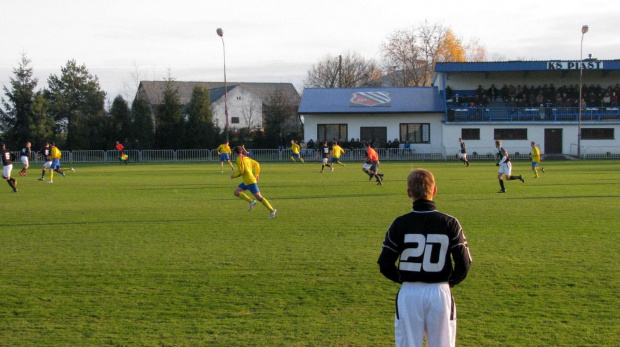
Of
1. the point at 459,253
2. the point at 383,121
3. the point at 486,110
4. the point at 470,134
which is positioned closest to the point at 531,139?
the point at 486,110

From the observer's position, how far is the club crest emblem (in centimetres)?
4922

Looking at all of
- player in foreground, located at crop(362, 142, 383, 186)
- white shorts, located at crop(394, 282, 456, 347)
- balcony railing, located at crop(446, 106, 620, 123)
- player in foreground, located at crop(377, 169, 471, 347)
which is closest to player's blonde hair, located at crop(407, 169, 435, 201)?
player in foreground, located at crop(377, 169, 471, 347)

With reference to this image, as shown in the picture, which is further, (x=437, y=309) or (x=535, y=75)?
(x=535, y=75)

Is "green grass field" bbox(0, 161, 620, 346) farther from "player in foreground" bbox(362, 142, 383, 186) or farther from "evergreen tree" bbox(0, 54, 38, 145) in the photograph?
"evergreen tree" bbox(0, 54, 38, 145)

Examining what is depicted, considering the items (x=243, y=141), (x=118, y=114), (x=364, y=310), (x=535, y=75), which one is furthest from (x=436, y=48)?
(x=364, y=310)

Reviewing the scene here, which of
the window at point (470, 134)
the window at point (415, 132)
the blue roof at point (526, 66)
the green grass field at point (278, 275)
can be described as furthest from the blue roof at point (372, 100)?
the green grass field at point (278, 275)

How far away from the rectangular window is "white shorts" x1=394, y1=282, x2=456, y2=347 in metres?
47.7

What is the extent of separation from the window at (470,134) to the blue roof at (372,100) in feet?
8.27

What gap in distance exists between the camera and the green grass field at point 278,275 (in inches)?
231

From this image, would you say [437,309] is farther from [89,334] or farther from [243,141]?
[243,141]

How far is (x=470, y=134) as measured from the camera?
154 feet

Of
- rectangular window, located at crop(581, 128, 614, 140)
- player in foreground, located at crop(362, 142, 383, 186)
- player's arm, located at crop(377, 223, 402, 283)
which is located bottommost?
player in foreground, located at crop(362, 142, 383, 186)

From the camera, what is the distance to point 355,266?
8.55 metres

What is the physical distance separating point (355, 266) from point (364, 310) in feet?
6.71
